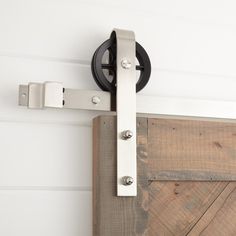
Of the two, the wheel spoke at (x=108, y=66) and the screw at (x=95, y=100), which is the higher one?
the wheel spoke at (x=108, y=66)

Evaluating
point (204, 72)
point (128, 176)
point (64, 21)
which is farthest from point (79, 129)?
point (204, 72)

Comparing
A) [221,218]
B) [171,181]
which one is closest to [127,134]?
[171,181]

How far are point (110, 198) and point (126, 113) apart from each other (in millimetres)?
194

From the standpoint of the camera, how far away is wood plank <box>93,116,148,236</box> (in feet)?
3.21

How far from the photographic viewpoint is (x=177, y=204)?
1056 millimetres

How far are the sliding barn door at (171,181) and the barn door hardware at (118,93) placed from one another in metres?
0.02

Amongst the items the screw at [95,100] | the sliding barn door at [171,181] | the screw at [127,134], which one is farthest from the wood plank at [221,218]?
the screw at [95,100]

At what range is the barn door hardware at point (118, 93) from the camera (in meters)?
1.00

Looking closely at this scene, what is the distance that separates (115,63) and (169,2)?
0.26m

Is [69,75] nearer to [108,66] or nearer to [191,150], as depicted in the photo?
[108,66]

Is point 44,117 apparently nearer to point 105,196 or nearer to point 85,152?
point 85,152

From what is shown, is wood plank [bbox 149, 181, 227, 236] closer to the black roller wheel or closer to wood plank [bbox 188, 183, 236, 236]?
wood plank [bbox 188, 183, 236, 236]

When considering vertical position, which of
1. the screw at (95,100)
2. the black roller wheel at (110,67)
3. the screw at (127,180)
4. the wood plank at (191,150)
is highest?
the black roller wheel at (110,67)

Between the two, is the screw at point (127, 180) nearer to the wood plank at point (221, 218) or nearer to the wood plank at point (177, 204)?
the wood plank at point (177, 204)
